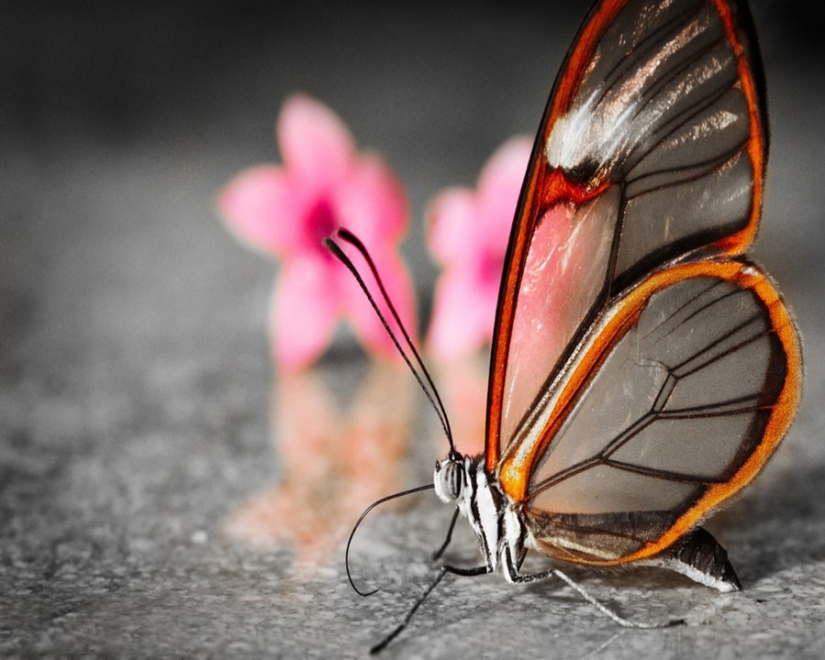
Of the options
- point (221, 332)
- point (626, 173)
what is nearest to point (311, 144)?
point (221, 332)

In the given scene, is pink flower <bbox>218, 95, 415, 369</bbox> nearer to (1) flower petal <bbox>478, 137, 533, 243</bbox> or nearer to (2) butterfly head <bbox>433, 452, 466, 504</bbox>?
(1) flower petal <bbox>478, 137, 533, 243</bbox>

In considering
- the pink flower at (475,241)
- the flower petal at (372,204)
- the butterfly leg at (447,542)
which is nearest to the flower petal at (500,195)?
the pink flower at (475,241)

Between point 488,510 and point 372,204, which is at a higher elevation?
point 372,204

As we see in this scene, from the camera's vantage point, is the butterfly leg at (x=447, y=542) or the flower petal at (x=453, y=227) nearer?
the butterfly leg at (x=447, y=542)

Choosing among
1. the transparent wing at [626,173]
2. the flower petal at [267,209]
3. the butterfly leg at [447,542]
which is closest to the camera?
the transparent wing at [626,173]

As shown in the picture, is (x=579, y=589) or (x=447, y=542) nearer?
(x=579, y=589)

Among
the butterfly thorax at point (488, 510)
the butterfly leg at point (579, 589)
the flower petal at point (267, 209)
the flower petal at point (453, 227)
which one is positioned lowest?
the butterfly leg at point (579, 589)

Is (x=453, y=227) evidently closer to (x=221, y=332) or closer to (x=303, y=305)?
(x=303, y=305)

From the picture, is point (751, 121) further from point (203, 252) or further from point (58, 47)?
point (58, 47)

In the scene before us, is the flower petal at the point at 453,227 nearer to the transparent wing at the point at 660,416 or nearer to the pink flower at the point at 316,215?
the pink flower at the point at 316,215
